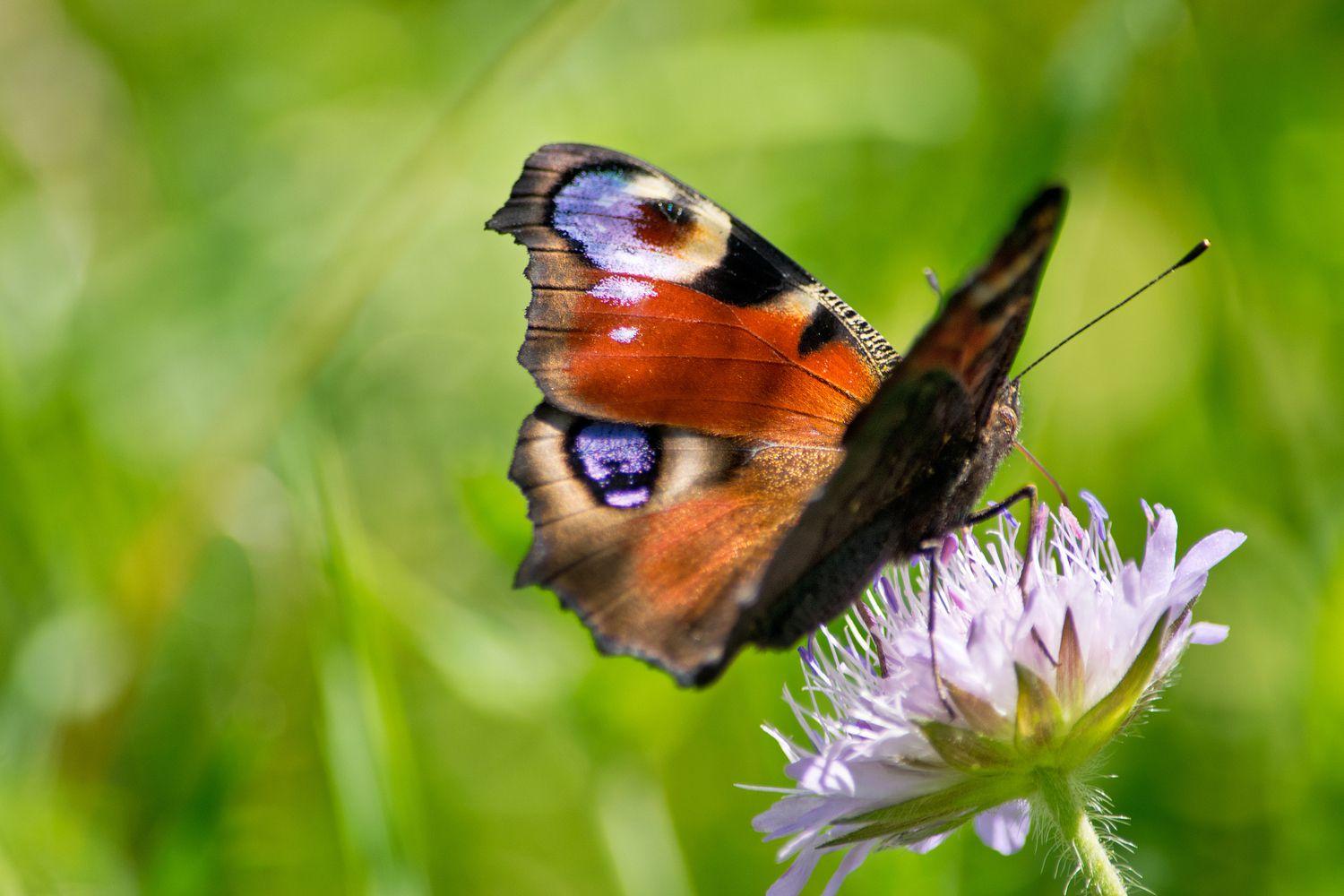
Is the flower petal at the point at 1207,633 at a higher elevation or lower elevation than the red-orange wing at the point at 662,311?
higher

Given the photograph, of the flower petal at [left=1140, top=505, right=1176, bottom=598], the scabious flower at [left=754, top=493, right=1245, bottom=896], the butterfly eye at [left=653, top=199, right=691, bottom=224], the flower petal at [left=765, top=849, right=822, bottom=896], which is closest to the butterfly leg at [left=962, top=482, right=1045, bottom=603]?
the scabious flower at [left=754, top=493, right=1245, bottom=896]

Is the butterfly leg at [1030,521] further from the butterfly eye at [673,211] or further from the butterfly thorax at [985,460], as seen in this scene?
the butterfly eye at [673,211]

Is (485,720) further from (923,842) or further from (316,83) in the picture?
(316,83)

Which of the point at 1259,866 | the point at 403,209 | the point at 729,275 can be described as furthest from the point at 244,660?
the point at 1259,866

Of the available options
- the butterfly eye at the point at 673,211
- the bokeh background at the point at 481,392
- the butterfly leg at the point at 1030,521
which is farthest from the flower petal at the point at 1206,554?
the butterfly eye at the point at 673,211

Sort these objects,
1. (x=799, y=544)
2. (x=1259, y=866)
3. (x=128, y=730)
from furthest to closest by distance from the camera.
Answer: (x=128, y=730)
(x=1259, y=866)
(x=799, y=544)

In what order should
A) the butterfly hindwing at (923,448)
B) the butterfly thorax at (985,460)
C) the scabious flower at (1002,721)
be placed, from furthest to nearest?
the butterfly thorax at (985,460)
the scabious flower at (1002,721)
the butterfly hindwing at (923,448)

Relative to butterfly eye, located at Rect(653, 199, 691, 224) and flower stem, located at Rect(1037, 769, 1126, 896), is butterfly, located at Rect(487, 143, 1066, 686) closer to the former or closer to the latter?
butterfly eye, located at Rect(653, 199, 691, 224)
